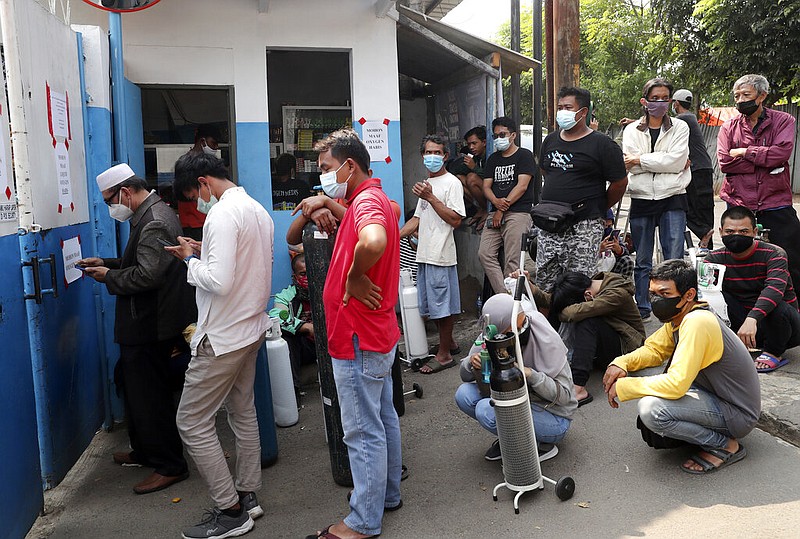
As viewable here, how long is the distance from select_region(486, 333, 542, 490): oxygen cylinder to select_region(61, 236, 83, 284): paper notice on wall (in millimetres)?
2597

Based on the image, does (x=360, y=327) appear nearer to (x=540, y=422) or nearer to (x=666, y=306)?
(x=540, y=422)

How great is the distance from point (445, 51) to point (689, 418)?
4.87 metres

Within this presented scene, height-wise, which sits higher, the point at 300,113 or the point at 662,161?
the point at 300,113

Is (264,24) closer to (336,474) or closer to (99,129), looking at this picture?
(99,129)

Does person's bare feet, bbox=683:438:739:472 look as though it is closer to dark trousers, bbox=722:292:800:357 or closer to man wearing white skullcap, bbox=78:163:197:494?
dark trousers, bbox=722:292:800:357

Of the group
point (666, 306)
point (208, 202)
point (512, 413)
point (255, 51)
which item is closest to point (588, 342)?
point (666, 306)

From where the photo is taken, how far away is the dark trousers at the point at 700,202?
20.0ft

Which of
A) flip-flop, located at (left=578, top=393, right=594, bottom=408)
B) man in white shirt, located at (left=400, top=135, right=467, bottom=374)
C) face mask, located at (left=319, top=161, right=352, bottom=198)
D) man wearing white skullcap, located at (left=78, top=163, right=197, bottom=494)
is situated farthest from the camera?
man in white shirt, located at (left=400, top=135, right=467, bottom=374)

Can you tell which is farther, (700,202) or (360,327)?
(700,202)

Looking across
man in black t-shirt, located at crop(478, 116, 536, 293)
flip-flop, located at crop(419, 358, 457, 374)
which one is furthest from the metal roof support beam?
flip-flop, located at crop(419, 358, 457, 374)

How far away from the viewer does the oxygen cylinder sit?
3.34m

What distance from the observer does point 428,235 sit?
A: 6043 mm

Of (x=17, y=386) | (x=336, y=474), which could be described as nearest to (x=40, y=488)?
(x=17, y=386)

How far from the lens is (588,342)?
4.78m
